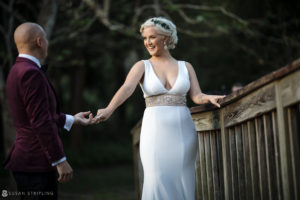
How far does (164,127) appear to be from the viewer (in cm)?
427

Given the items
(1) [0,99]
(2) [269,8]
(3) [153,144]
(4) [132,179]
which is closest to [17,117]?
(3) [153,144]

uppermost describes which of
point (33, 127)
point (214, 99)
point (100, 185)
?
point (214, 99)

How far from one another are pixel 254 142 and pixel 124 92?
4.05 ft

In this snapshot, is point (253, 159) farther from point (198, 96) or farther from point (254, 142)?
point (198, 96)

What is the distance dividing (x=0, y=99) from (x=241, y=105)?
719cm

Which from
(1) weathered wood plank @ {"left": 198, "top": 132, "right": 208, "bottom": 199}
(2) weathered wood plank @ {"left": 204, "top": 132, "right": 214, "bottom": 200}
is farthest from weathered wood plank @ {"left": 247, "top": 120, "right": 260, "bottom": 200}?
(1) weathered wood plank @ {"left": 198, "top": 132, "right": 208, "bottom": 199}

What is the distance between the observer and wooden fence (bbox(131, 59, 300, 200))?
3.28 m

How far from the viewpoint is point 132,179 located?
47.0 ft

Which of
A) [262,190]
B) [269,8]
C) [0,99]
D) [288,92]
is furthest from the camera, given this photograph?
[269,8]

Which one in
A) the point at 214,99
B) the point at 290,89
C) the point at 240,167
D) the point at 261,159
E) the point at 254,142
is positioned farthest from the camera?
the point at 214,99

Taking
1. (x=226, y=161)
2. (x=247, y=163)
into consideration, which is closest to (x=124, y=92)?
(x=226, y=161)

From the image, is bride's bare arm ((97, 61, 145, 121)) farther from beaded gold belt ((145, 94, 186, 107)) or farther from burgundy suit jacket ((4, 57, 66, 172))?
burgundy suit jacket ((4, 57, 66, 172))

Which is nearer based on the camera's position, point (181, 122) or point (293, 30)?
point (181, 122)

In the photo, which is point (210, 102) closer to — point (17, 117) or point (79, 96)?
point (17, 117)
